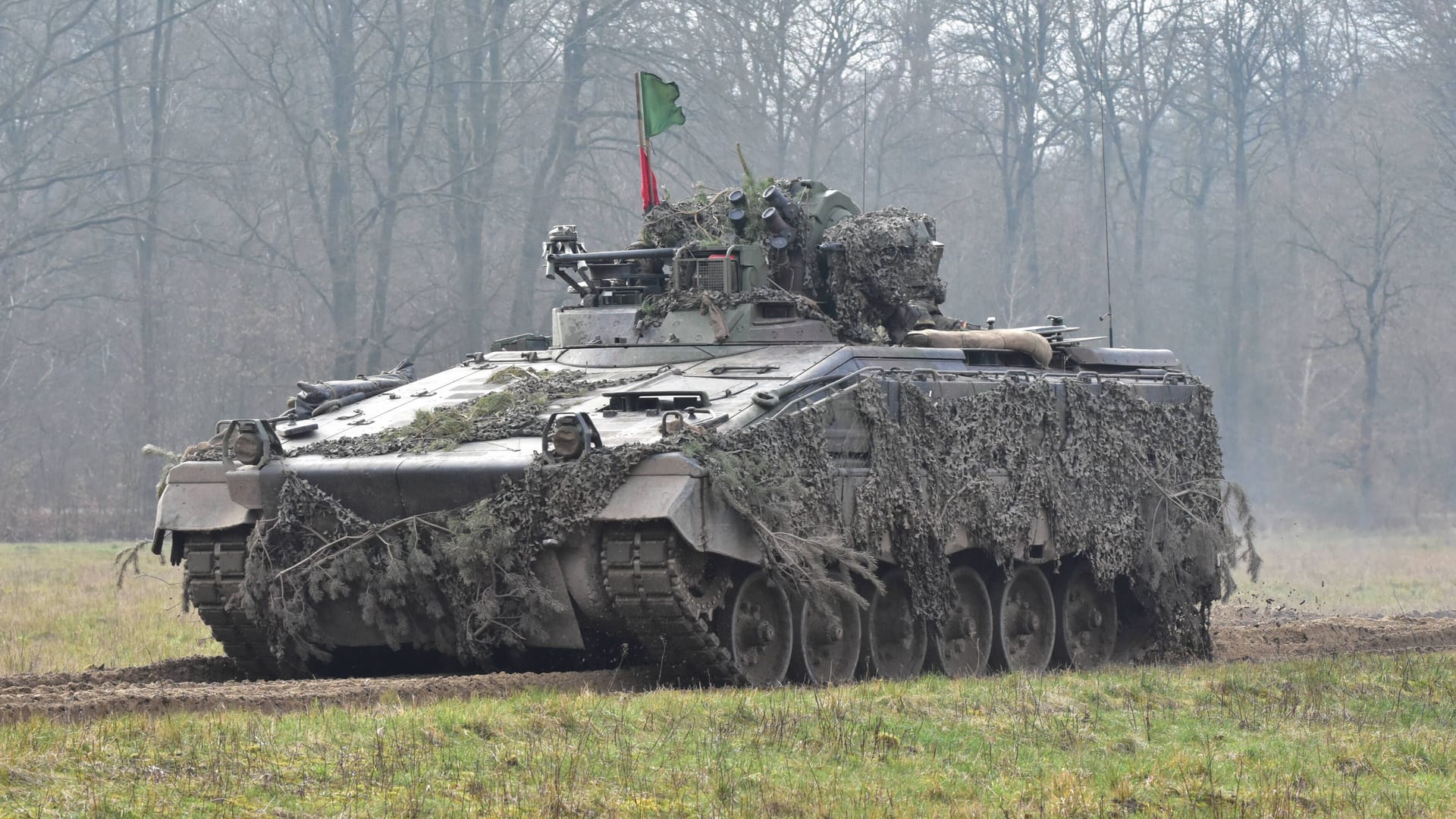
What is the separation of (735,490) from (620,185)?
26.2 metres

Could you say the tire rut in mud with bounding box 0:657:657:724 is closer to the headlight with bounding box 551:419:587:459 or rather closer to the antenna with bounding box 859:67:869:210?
the headlight with bounding box 551:419:587:459

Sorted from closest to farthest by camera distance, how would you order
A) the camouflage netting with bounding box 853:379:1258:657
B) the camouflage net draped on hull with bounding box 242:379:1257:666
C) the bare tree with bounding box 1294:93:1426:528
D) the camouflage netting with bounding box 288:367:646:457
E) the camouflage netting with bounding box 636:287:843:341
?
the camouflage net draped on hull with bounding box 242:379:1257:666, the camouflage netting with bounding box 288:367:646:457, the camouflage netting with bounding box 853:379:1258:657, the camouflage netting with bounding box 636:287:843:341, the bare tree with bounding box 1294:93:1426:528

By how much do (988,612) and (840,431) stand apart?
2.78m

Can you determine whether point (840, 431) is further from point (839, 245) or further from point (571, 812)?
point (571, 812)

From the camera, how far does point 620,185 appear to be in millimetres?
36531

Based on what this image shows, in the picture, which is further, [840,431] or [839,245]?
[839,245]

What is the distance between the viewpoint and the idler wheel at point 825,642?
1229 centimetres

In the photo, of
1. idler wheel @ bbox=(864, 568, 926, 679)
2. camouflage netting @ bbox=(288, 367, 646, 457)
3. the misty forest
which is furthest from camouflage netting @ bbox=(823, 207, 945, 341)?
the misty forest

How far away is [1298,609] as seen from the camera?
72.9 ft

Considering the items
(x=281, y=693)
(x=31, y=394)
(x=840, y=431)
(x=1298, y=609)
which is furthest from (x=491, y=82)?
(x=281, y=693)

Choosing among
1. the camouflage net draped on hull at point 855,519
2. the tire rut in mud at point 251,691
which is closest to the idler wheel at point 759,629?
the camouflage net draped on hull at point 855,519

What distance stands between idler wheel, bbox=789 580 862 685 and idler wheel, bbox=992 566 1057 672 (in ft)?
6.11

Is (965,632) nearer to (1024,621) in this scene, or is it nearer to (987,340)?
(1024,621)

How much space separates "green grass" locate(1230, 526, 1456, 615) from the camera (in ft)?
75.7
